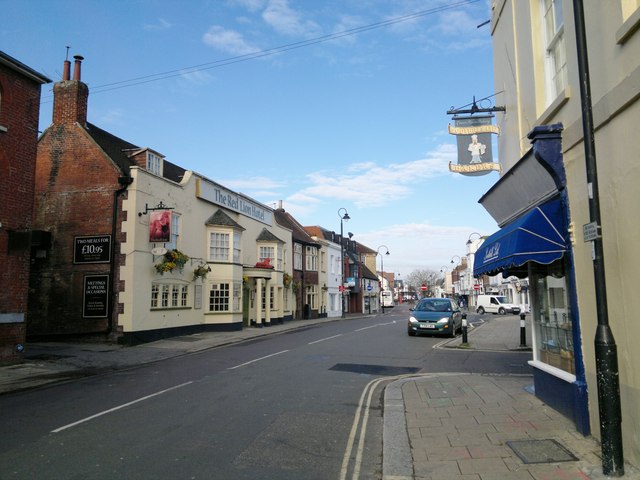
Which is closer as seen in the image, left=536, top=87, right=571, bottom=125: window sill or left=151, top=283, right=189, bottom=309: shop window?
left=536, top=87, right=571, bottom=125: window sill

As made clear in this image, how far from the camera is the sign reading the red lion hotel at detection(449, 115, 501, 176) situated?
374 inches

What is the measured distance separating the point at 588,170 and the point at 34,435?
7.28 metres

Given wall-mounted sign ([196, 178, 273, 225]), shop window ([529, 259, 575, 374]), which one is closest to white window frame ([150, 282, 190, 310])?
wall-mounted sign ([196, 178, 273, 225])

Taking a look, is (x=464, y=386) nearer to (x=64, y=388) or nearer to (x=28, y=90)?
(x=64, y=388)

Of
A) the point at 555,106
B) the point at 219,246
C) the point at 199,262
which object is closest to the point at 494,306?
the point at 219,246

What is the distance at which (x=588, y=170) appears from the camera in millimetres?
4551

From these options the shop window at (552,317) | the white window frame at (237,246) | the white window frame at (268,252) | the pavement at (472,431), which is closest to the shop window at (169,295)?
the white window frame at (237,246)

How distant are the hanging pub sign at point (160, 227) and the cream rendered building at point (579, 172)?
13.4 meters

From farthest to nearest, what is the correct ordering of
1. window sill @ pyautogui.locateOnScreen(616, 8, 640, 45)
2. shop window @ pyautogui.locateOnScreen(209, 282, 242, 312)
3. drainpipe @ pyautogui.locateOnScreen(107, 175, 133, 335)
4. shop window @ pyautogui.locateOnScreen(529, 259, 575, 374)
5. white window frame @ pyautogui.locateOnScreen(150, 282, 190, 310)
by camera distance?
shop window @ pyautogui.locateOnScreen(209, 282, 242, 312), white window frame @ pyautogui.locateOnScreen(150, 282, 190, 310), drainpipe @ pyautogui.locateOnScreen(107, 175, 133, 335), shop window @ pyautogui.locateOnScreen(529, 259, 575, 374), window sill @ pyautogui.locateOnScreen(616, 8, 640, 45)

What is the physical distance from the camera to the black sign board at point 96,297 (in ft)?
59.3

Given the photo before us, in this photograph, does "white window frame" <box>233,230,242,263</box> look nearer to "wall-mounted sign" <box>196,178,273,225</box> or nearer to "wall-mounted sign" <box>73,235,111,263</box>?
"wall-mounted sign" <box>196,178,273,225</box>

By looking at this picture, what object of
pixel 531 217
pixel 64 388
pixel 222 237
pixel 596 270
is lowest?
pixel 64 388

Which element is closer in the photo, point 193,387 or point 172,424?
point 172,424

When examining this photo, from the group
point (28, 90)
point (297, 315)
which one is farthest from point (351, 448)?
point (297, 315)
